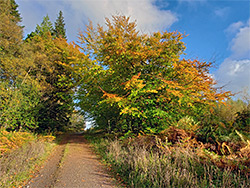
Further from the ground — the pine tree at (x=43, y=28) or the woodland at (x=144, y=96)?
the pine tree at (x=43, y=28)

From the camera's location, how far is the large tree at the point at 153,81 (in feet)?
23.9

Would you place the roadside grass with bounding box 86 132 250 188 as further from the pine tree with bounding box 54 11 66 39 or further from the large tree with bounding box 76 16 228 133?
the pine tree with bounding box 54 11 66 39

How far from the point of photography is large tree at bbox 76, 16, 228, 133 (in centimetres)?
729

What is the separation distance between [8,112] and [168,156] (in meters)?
10.6

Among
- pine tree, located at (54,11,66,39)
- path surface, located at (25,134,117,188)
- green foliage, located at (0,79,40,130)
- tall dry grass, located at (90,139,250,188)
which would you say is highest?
pine tree, located at (54,11,66,39)

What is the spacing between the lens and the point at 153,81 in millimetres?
7348

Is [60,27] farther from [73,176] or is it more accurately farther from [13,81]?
[73,176]

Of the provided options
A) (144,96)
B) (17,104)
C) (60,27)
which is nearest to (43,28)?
(60,27)

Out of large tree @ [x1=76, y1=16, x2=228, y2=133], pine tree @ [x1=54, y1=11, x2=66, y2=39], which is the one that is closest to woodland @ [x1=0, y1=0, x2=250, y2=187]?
large tree @ [x1=76, y1=16, x2=228, y2=133]

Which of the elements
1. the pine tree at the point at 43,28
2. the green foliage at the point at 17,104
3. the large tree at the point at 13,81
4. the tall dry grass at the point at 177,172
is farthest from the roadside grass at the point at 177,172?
the pine tree at the point at 43,28

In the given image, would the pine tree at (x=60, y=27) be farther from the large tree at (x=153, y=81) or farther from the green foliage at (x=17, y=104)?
the large tree at (x=153, y=81)

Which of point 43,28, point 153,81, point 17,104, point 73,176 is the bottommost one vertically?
point 73,176

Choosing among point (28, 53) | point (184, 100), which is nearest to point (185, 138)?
point (184, 100)

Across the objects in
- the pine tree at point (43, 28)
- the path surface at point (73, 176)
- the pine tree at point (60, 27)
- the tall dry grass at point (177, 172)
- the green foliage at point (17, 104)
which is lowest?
the path surface at point (73, 176)
